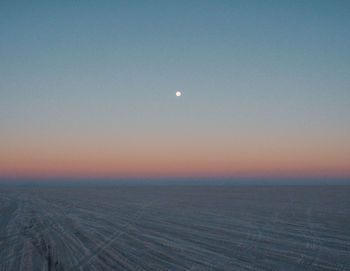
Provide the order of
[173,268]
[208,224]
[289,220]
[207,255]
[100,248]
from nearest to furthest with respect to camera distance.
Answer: [173,268] → [207,255] → [100,248] → [208,224] → [289,220]

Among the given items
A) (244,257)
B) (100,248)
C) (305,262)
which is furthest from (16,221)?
(305,262)

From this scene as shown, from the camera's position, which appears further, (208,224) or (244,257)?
(208,224)

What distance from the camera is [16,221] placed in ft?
35.5

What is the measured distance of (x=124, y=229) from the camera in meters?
8.98

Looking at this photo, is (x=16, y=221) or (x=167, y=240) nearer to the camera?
(x=167, y=240)

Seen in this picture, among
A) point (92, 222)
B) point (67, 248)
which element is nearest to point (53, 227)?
point (92, 222)

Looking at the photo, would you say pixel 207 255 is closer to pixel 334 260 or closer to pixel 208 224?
pixel 334 260

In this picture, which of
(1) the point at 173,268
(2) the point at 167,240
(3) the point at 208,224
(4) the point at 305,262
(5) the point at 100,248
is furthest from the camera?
(3) the point at 208,224

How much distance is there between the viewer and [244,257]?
5848 mm

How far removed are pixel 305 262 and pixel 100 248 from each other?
4.80m

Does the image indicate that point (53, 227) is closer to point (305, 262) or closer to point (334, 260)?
point (305, 262)

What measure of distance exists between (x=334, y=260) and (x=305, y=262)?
676 mm

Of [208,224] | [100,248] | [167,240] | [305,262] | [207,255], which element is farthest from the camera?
[208,224]

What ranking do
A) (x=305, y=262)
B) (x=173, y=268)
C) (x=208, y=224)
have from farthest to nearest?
(x=208, y=224) < (x=305, y=262) < (x=173, y=268)
